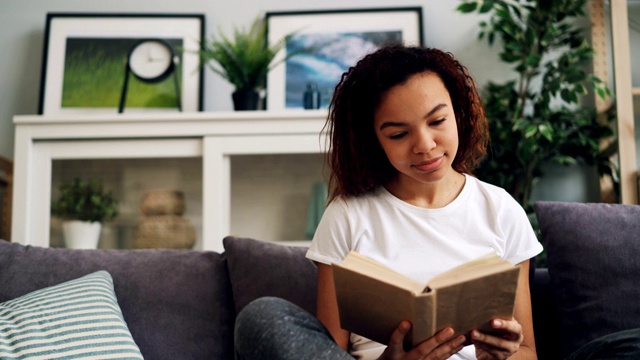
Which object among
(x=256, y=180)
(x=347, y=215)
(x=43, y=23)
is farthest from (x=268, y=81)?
(x=347, y=215)

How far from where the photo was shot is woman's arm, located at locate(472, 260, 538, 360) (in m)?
0.93

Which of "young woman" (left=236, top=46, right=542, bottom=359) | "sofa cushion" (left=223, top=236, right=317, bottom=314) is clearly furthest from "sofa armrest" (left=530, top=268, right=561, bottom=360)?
"sofa cushion" (left=223, top=236, right=317, bottom=314)

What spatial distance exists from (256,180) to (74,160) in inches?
24.3

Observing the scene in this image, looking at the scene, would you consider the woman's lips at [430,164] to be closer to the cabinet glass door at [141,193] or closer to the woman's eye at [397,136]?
the woman's eye at [397,136]

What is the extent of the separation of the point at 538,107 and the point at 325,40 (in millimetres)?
834

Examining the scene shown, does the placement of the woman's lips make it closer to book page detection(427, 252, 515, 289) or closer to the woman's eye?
the woman's eye

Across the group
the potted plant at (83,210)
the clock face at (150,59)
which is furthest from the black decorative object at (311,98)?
the potted plant at (83,210)

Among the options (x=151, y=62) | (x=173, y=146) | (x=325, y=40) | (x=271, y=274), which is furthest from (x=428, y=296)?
(x=151, y=62)

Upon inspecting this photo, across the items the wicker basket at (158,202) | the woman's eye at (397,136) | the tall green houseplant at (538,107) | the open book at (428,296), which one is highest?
the tall green houseplant at (538,107)

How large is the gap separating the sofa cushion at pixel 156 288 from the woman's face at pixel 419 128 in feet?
1.78

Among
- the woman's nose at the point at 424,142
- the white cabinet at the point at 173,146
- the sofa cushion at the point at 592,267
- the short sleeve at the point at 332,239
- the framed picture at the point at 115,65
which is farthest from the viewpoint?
the framed picture at the point at 115,65

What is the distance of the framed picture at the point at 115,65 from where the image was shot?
261 cm

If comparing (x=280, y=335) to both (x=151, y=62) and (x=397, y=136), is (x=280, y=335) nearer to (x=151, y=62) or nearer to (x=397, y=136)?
(x=397, y=136)

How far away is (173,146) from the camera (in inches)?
89.7
